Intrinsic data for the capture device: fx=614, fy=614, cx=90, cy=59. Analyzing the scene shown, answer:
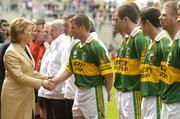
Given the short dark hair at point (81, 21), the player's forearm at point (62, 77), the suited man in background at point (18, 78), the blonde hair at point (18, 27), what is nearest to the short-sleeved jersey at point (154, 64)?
the short dark hair at point (81, 21)

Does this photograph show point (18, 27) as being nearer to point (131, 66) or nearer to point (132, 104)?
point (131, 66)

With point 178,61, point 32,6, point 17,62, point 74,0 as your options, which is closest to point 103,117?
point 17,62

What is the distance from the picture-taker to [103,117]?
9406mm

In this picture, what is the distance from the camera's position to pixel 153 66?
7.89 meters

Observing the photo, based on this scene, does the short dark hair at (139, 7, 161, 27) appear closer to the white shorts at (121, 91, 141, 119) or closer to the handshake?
the white shorts at (121, 91, 141, 119)

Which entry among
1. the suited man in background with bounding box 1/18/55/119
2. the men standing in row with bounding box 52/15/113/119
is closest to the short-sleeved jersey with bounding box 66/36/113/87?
the men standing in row with bounding box 52/15/113/119

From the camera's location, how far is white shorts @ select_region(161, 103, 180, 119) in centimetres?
725

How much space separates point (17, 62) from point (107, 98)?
1.48 meters

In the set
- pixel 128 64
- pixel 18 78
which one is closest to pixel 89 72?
pixel 128 64

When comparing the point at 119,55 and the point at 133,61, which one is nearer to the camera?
the point at 133,61

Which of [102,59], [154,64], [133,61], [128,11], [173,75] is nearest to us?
[173,75]

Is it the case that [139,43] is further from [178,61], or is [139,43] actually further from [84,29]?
[178,61]

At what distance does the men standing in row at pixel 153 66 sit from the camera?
25.8ft

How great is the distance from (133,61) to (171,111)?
162cm
